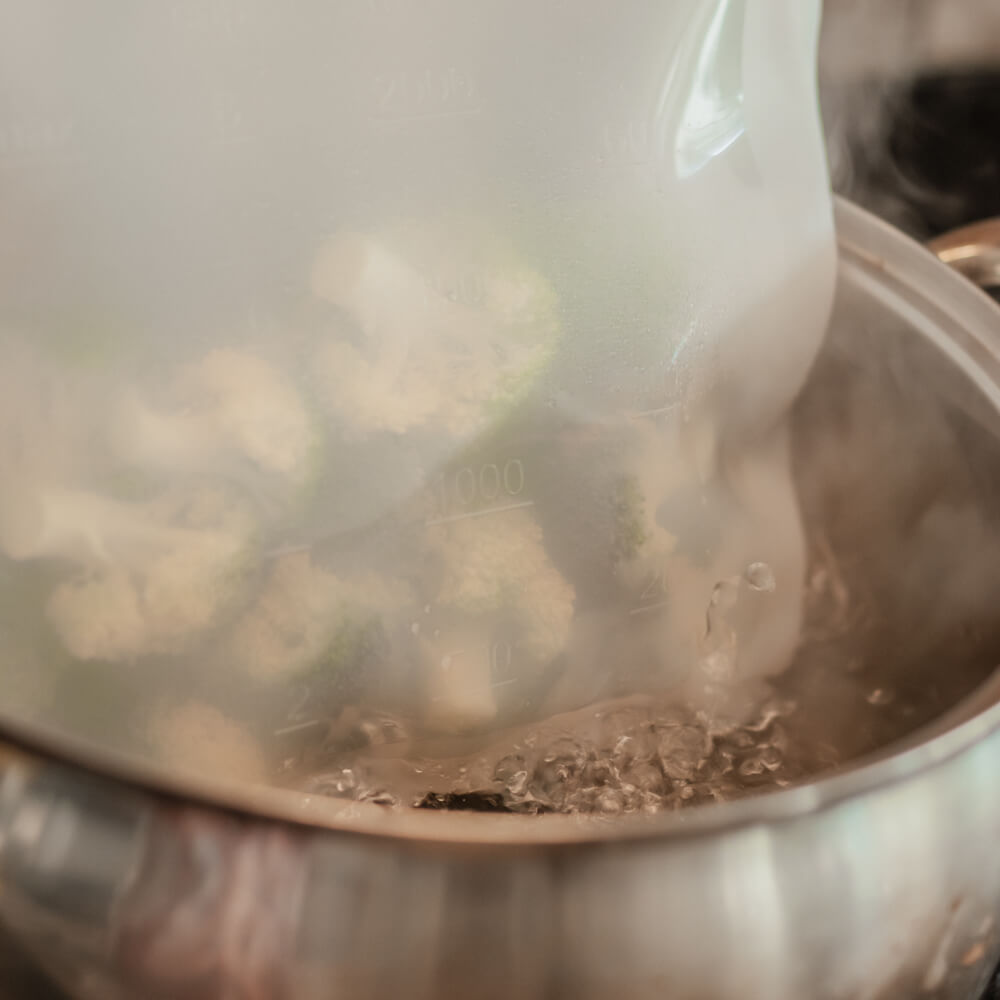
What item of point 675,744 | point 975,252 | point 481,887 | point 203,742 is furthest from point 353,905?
point 975,252

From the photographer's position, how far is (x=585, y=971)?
0.87 ft

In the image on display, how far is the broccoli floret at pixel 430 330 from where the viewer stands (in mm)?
420

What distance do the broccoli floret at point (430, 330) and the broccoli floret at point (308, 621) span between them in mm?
65

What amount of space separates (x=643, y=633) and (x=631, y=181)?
0.22 m

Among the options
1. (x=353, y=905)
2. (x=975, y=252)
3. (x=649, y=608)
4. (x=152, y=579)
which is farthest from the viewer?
(x=975, y=252)

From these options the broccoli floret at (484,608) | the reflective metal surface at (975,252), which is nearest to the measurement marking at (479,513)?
the broccoli floret at (484,608)

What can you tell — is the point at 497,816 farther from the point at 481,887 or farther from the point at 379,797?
the point at 379,797

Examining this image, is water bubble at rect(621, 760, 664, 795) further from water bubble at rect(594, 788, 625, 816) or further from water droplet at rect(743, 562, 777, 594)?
water droplet at rect(743, 562, 777, 594)

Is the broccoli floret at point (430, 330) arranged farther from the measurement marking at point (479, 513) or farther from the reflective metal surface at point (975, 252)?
the reflective metal surface at point (975, 252)

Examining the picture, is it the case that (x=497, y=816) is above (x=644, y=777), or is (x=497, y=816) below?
above

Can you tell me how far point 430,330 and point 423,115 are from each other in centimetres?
9

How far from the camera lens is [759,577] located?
0.56 meters

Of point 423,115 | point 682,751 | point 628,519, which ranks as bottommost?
point 682,751

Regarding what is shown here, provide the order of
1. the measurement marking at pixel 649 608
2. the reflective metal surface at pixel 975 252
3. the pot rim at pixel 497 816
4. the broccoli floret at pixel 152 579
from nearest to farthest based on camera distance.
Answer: the pot rim at pixel 497 816, the broccoli floret at pixel 152 579, the measurement marking at pixel 649 608, the reflective metal surface at pixel 975 252
